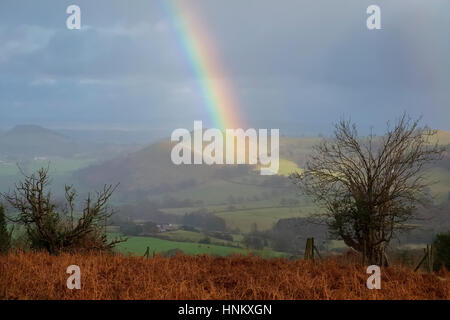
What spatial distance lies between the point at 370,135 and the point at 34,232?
22.7 m

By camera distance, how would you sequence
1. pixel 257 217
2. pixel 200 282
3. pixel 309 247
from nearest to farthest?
pixel 200 282 < pixel 309 247 < pixel 257 217

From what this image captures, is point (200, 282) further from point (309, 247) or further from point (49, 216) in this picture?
point (49, 216)

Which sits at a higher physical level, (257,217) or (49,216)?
(49,216)

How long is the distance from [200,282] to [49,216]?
16483 mm

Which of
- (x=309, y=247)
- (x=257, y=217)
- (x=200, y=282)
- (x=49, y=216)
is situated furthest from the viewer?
(x=257, y=217)

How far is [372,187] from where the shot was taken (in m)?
31.3

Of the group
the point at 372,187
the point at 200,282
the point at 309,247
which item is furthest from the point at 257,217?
the point at 200,282

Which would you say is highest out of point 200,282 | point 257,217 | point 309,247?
point 200,282

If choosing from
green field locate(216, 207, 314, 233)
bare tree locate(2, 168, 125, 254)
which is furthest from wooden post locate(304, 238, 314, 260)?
green field locate(216, 207, 314, 233)

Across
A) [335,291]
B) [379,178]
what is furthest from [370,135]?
[335,291]

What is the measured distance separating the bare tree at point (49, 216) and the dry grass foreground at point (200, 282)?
33.8 feet

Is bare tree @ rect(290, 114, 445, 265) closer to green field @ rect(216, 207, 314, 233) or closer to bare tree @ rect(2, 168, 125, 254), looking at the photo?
bare tree @ rect(2, 168, 125, 254)
